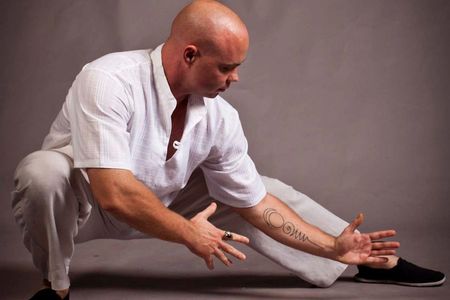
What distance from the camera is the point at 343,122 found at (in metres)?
3.97

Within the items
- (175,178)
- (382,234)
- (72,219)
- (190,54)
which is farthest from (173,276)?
(190,54)

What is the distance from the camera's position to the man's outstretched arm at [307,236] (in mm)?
2723

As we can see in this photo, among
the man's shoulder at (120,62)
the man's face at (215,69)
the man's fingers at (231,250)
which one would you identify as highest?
the man's face at (215,69)

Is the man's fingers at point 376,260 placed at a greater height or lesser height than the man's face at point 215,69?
lesser

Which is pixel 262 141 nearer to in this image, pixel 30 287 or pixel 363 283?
pixel 363 283

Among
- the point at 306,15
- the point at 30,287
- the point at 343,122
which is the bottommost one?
the point at 30,287

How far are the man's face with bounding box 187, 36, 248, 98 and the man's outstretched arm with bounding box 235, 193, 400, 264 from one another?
0.48 metres

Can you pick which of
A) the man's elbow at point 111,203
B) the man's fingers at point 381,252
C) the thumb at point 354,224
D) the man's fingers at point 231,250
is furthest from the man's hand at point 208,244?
the man's fingers at point 381,252

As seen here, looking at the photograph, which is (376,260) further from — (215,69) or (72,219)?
(72,219)

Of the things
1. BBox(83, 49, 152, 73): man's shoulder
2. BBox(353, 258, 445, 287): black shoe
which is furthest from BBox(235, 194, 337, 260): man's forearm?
BBox(83, 49, 152, 73): man's shoulder

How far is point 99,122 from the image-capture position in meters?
2.36

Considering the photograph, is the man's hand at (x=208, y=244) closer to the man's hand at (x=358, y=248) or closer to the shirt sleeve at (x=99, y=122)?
the shirt sleeve at (x=99, y=122)

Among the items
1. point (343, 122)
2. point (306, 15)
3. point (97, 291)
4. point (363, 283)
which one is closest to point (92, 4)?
point (306, 15)

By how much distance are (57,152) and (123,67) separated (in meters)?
0.34
